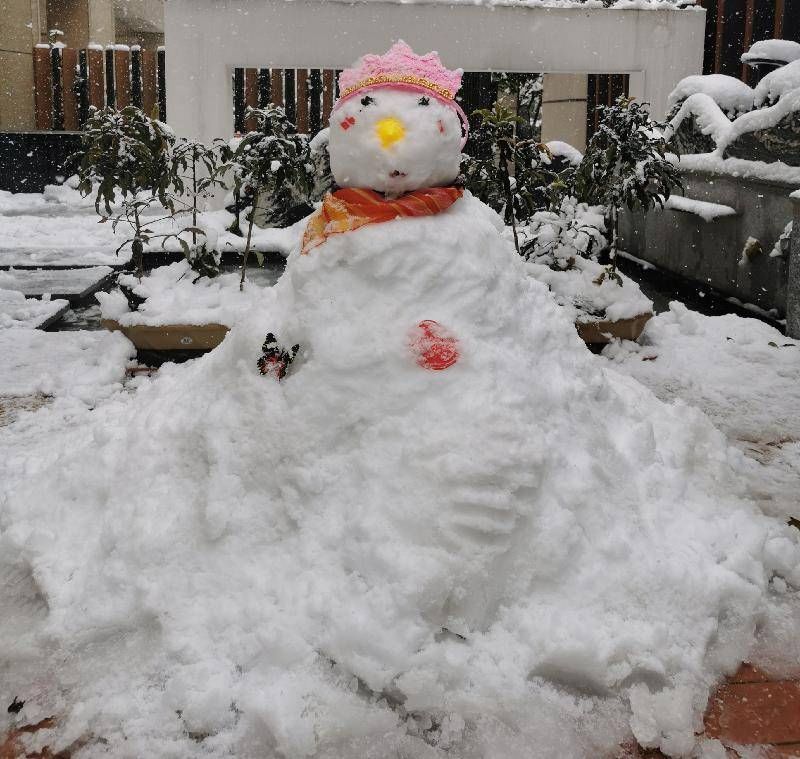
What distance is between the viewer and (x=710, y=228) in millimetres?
7289

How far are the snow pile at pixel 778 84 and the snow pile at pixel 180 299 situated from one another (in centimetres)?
460

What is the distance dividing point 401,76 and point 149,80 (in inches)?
537

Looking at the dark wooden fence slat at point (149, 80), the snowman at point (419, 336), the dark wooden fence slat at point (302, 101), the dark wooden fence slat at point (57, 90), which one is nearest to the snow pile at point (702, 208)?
the snowman at point (419, 336)

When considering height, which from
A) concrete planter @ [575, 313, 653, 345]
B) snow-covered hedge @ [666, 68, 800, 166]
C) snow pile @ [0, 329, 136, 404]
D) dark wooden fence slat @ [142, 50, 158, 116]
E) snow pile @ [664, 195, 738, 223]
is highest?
dark wooden fence slat @ [142, 50, 158, 116]

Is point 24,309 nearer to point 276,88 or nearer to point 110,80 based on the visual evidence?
point 276,88

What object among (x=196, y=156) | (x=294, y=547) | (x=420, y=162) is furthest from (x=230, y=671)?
(x=196, y=156)

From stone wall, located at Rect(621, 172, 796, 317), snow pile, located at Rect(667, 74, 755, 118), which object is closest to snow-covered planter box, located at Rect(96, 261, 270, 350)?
stone wall, located at Rect(621, 172, 796, 317)

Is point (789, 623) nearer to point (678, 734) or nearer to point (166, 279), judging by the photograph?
point (678, 734)

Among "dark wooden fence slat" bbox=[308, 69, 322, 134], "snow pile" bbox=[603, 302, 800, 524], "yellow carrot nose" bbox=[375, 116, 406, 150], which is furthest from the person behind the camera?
"dark wooden fence slat" bbox=[308, 69, 322, 134]

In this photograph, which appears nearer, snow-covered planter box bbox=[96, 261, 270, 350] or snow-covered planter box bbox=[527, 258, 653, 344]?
snow-covered planter box bbox=[96, 261, 270, 350]

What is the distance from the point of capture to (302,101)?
1212 cm

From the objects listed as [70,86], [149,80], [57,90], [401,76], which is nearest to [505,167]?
[401,76]

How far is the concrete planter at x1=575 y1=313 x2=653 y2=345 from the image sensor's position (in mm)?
5324

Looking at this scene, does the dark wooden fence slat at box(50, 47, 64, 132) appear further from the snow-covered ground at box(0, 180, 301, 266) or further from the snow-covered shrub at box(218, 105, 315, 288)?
the snow-covered shrub at box(218, 105, 315, 288)
